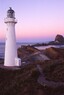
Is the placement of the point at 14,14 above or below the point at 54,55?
above

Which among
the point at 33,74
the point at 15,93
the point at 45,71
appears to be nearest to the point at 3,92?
the point at 15,93

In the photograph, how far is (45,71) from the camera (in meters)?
17.6

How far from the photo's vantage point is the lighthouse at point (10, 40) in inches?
881

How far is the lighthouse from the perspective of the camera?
2239 cm

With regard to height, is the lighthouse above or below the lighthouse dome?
below

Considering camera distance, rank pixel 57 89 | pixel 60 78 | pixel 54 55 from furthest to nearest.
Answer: pixel 54 55 < pixel 60 78 < pixel 57 89

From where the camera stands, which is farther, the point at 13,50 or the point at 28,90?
the point at 13,50

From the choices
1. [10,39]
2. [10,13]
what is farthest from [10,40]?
[10,13]

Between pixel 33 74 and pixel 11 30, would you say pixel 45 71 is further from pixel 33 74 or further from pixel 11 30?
pixel 11 30

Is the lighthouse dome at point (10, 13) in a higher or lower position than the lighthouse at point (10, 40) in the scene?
higher

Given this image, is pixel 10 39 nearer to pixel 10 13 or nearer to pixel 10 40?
pixel 10 40

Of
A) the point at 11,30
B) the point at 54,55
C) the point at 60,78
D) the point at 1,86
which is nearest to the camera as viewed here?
the point at 60,78

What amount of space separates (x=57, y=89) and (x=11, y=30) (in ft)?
34.6

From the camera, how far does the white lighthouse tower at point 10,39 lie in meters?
22.4
